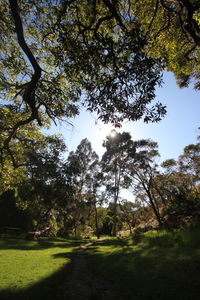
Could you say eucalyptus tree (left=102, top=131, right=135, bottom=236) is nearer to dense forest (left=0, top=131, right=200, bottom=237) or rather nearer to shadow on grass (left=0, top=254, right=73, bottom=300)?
dense forest (left=0, top=131, right=200, bottom=237)

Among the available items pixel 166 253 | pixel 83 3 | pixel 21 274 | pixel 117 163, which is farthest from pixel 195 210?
pixel 117 163

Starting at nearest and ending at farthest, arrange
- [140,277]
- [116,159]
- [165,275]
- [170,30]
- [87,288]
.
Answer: [165,275] < [140,277] < [87,288] < [170,30] < [116,159]

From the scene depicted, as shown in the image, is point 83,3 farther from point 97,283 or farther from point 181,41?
point 97,283

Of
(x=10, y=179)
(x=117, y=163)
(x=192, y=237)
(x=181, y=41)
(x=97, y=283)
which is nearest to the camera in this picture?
→ (x=97, y=283)

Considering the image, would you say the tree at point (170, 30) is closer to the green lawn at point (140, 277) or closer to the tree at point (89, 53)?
the tree at point (89, 53)

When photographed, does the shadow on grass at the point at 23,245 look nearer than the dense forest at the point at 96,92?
No

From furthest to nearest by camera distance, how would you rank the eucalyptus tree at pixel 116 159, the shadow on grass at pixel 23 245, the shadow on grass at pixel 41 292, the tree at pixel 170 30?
the eucalyptus tree at pixel 116 159
the shadow on grass at pixel 23 245
the tree at pixel 170 30
the shadow on grass at pixel 41 292

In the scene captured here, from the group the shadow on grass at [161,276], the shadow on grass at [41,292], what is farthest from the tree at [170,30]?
the shadow on grass at [41,292]

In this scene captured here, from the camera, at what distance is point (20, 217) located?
27906 millimetres

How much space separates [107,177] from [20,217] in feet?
59.1

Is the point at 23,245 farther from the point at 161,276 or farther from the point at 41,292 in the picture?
the point at 161,276

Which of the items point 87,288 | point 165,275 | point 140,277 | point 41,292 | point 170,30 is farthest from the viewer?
point 170,30

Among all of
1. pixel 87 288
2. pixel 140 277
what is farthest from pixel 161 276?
pixel 87 288

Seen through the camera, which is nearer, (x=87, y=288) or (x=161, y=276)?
(x=161, y=276)
